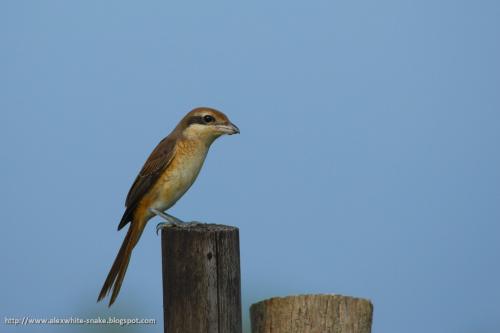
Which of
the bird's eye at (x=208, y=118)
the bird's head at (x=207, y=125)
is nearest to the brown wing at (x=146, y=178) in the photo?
the bird's head at (x=207, y=125)

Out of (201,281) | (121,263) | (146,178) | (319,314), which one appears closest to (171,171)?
(146,178)

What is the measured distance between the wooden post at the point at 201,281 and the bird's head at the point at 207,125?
2.30 meters

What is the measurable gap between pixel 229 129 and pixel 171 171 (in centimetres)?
61

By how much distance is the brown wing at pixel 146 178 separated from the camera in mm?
6238

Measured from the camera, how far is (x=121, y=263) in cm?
586

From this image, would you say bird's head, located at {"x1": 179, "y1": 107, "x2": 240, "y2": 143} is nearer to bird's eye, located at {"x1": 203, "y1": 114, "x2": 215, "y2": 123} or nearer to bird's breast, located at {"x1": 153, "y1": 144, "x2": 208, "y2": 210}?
bird's eye, located at {"x1": 203, "y1": 114, "x2": 215, "y2": 123}

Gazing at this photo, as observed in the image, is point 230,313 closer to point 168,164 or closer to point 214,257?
point 214,257

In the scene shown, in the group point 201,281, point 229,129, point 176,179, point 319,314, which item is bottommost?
point 319,314

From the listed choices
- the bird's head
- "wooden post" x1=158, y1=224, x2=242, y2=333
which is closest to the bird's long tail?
the bird's head

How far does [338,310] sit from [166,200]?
8.69 ft

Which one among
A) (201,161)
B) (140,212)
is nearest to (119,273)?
(140,212)

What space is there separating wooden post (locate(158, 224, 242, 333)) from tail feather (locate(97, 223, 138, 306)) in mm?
1641

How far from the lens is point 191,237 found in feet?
12.9

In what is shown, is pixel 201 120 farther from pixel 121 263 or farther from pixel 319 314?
pixel 319 314
